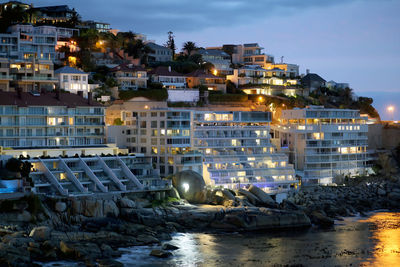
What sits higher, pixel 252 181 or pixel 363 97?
pixel 363 97

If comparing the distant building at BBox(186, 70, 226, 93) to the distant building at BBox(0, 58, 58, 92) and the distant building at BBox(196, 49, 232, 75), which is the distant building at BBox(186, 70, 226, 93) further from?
the distant building at BBox(0, 58, 58, 92)

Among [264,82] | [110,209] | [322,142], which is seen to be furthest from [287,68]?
[110,209]

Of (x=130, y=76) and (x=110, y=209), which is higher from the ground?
(x=130, y=76)

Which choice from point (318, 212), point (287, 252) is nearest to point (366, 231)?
point (318, 212)

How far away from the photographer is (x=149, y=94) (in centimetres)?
10325

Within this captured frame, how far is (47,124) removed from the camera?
82000mm

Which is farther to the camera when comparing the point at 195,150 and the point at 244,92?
the point at 244,92

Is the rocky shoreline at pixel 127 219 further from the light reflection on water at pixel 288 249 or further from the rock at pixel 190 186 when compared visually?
the light reflection on water at pixel 288 249

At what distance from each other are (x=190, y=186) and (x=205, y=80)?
1652 inches

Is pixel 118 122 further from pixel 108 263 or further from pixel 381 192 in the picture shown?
pixel 108 263

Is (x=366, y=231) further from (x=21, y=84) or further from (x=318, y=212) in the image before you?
(x=21, y=84)

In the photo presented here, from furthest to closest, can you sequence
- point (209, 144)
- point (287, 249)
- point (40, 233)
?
point (209, 144) → point (287, 249) → point (40, 233)

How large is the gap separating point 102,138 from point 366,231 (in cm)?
3390

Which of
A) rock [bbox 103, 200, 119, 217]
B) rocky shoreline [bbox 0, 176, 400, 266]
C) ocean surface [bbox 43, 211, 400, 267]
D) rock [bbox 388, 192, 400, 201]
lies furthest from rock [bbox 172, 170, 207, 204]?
rock [bbox 388, 192, 400, 201]
